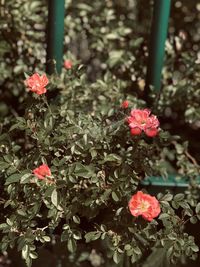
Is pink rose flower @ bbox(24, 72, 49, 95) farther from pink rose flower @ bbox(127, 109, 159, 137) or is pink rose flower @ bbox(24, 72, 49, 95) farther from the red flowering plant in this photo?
pink rose flower @ bbox(127, 109, 159, 137)

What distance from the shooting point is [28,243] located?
2.10 metres

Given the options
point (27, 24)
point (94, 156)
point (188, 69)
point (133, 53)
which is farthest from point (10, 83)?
point (94, 156)

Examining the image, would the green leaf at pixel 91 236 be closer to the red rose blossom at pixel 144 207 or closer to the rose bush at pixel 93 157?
the rose bush at pixel 93 157

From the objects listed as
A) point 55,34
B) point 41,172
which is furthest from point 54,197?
point 55,34

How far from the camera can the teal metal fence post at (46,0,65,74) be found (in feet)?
8.79

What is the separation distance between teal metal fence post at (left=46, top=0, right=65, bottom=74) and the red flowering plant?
41cm

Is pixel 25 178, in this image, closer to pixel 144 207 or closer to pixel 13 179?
pixel 13 179

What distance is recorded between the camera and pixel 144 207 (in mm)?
2066

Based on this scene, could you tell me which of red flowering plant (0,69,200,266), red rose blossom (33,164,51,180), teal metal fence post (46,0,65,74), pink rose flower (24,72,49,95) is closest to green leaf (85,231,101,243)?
red flowering plant (0,69,200,266)

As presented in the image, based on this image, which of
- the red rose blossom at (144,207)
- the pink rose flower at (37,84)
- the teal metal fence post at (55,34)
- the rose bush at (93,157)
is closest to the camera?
the red rose blossom at (144,207)

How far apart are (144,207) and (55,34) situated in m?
1.05

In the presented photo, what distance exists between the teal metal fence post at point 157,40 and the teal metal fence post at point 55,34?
43 cm

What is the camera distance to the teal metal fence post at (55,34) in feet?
8.79

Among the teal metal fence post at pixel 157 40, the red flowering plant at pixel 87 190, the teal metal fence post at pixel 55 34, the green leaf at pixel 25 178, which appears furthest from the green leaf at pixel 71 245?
the teal metal fence post at pixel 157 40
